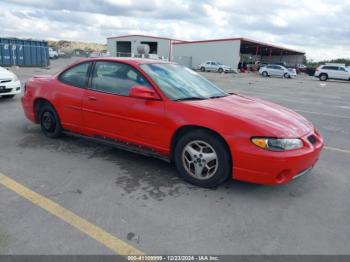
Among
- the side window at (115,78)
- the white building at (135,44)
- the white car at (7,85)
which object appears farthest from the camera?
the white building at (135,44)

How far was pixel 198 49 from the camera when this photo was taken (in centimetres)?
4788

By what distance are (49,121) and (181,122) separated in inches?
107

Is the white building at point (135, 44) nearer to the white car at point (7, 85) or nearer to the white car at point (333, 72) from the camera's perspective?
the white car at point (333, 72)

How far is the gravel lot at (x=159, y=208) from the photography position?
2.67 m

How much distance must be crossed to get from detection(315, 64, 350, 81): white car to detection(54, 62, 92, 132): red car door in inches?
1330

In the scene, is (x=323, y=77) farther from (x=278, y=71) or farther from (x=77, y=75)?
(x=77, y=75)

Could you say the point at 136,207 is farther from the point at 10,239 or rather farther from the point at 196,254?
the point at 10,239

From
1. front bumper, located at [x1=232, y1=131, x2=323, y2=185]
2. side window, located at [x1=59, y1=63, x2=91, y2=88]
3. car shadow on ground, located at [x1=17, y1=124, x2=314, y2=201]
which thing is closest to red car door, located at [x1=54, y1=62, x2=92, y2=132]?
Result: side window, located at [x1=59, y1=63, x2=91, y2=88]

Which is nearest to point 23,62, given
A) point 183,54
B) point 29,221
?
point 29,221

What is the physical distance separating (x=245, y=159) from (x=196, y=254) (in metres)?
1.23

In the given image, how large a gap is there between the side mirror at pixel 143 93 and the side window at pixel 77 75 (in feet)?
3.84

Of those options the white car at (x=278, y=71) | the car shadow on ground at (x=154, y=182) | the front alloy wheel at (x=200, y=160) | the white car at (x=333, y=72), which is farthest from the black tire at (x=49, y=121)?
the white car at (x=278, y=71)

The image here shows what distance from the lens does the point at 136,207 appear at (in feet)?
10.6

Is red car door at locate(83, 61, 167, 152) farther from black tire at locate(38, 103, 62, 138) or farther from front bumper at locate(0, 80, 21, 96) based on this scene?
front bumper at locate(0, 80, 21, 96)
